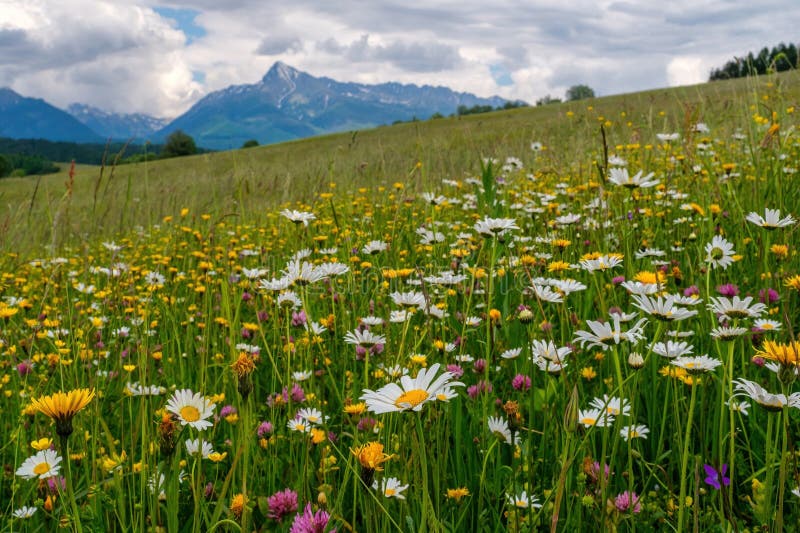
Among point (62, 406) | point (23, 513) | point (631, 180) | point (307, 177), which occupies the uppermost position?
point (307, 177)

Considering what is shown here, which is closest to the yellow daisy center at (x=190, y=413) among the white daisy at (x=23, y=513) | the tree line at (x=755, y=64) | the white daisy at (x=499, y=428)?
the white daisy at (x=23, y=513)

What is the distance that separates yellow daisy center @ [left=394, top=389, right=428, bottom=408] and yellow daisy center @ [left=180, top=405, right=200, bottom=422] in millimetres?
461

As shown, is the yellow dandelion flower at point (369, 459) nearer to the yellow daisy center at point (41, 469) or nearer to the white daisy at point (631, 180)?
the yellow daisy center at point (41, 469)

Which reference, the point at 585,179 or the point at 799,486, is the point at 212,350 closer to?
the point at 799,486

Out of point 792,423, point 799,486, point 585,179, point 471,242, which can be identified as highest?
point 585,179

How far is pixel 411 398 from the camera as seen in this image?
99 centimetres

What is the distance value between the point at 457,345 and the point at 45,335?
1546mm

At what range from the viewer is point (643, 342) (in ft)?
6.36

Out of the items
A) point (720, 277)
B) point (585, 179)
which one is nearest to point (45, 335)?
point (720, 277)

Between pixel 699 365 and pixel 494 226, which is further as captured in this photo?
pixel 494 226

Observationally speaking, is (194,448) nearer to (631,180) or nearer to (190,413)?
(190,413)

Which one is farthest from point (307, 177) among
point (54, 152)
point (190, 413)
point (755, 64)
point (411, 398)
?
point (54, 152)

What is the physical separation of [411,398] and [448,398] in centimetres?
9

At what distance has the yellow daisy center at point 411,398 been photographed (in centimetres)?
93
